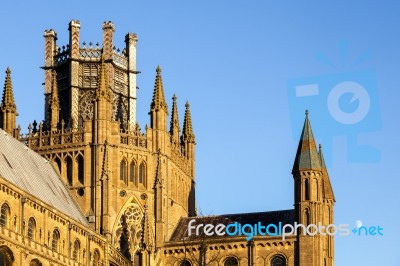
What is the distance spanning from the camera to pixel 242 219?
136 m

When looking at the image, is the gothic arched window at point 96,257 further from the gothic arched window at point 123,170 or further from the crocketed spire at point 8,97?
the crocketed spire at point 8,97

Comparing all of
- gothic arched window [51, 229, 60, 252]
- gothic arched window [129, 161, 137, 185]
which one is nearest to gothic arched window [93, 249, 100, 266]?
gothic arched window [51, 229, 60, 252]

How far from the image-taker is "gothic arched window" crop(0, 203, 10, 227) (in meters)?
104

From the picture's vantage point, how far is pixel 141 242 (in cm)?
12875

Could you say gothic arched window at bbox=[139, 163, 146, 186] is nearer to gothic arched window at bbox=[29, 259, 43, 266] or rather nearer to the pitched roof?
the pitched roof

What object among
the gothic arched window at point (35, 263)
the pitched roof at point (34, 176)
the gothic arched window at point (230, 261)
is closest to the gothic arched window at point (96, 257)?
the pitched roof at point (34, 176)

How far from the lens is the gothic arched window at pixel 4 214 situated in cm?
10350

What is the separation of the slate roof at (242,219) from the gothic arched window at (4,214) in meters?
32.8

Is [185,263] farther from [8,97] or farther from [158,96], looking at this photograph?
→ [8,97]

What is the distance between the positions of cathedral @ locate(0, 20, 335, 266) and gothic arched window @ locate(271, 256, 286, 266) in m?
0.10

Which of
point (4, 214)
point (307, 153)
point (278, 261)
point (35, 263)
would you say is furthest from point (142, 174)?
point (4, 214)

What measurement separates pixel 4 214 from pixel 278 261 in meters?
35.0

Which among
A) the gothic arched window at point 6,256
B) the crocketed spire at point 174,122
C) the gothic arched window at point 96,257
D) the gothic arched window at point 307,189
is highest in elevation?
the crocketed spire at point 174,122

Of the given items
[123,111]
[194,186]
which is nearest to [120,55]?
[123,111]
